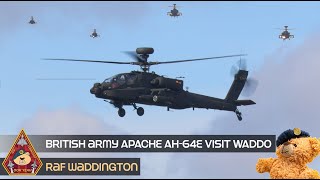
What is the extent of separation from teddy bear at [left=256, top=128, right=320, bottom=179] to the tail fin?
1854cm

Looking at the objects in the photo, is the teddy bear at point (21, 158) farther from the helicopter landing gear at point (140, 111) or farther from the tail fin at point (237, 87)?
the tail fin at point (237, 87)

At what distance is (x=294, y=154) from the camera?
55.9 ft

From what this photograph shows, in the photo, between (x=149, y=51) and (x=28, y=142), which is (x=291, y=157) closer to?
(x=28, y=142)

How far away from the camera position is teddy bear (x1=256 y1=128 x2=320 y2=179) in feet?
55.8

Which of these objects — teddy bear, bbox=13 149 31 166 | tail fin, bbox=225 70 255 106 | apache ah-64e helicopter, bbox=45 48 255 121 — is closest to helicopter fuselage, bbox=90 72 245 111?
apache ah-64e helicopter, bbox=45 48 255 121

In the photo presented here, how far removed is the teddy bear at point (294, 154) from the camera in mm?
17000

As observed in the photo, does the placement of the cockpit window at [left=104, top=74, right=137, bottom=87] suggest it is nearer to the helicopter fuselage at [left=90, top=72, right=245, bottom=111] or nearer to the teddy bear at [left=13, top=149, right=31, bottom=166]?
the helicopter fuselage at [left=90, top=72, right=245, bottom=111]

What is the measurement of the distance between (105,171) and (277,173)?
5177mm

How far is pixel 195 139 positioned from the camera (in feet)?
66.4

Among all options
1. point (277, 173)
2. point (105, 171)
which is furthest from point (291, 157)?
point (105, 171)

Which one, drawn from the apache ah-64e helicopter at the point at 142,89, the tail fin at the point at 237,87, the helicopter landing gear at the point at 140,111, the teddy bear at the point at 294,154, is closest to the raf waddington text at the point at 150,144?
the teddy bear at the point at 294,154

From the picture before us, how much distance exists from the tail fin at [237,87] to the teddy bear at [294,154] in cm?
1854

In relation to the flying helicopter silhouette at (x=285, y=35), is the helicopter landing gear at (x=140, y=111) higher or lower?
lower

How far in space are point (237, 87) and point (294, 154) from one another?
70.0 ft
